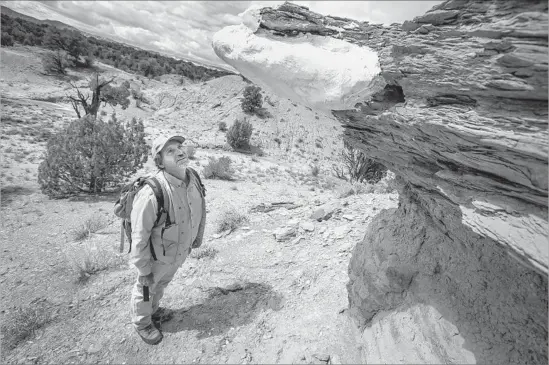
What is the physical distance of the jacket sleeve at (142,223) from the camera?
109 inches

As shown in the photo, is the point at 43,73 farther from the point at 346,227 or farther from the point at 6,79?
the point at 346,227

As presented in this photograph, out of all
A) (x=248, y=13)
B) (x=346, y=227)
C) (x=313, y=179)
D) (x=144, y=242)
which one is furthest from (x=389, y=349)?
(x=313, y=179)

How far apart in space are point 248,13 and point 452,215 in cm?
251

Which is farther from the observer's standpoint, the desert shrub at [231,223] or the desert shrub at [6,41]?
the desert shrub at [6,41]

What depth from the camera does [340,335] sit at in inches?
116

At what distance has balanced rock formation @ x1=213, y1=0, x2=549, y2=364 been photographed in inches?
62.1

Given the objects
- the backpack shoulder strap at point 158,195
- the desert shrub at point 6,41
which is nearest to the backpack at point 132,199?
the backpack shoulder strap at point 158,195

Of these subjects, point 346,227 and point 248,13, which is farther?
point 346,227

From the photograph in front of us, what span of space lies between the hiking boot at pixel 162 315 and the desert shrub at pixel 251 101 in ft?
75.6

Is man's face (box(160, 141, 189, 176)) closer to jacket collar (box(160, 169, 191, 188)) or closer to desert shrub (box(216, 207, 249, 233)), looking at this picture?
jacket collar (box(160, 169, 191, 188))

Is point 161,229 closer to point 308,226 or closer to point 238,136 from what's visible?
point 308,226

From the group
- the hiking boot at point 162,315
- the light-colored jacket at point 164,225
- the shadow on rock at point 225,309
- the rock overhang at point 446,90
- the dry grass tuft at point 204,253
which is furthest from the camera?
the dry grass tuft at point 204,253

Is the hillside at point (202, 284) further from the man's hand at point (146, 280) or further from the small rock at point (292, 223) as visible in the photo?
the man's hand at point (146, 280)

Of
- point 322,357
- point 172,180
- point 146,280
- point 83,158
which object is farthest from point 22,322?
point 83,158
